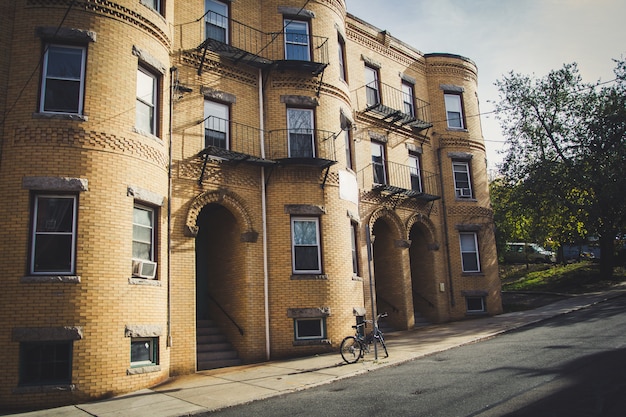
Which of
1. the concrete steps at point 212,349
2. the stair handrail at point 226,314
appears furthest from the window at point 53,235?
the stair handrail at point 226,314

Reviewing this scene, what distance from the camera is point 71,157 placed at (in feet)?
36.2

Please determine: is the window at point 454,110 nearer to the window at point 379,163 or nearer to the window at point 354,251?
the window at point 379,163

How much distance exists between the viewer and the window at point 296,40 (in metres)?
17.2

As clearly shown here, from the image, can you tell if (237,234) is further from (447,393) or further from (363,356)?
(447,393)

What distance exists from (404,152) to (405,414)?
51.8 ft

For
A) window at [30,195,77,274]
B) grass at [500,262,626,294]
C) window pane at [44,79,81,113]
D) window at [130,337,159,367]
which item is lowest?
window at [130,337,159,367]

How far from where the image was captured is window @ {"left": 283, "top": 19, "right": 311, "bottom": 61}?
17250 millimetres

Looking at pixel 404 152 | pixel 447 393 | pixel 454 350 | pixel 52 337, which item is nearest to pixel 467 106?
pixel 404 152

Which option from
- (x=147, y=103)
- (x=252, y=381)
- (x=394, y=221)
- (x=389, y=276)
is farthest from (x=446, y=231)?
(x=147, y=103)

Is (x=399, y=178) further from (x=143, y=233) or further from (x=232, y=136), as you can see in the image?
(x=143, y=233)

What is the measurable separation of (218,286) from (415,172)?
11151mm

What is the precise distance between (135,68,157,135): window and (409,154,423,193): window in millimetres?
12544

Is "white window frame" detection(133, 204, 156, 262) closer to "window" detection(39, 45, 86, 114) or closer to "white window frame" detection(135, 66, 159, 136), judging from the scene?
"white window frame" detection(135, 66, 159, 136)

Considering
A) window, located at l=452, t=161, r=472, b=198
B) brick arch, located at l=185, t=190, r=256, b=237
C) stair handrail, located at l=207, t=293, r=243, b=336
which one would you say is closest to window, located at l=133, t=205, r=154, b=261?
brick arch, located at l=185, t=190, r=256, b=237
